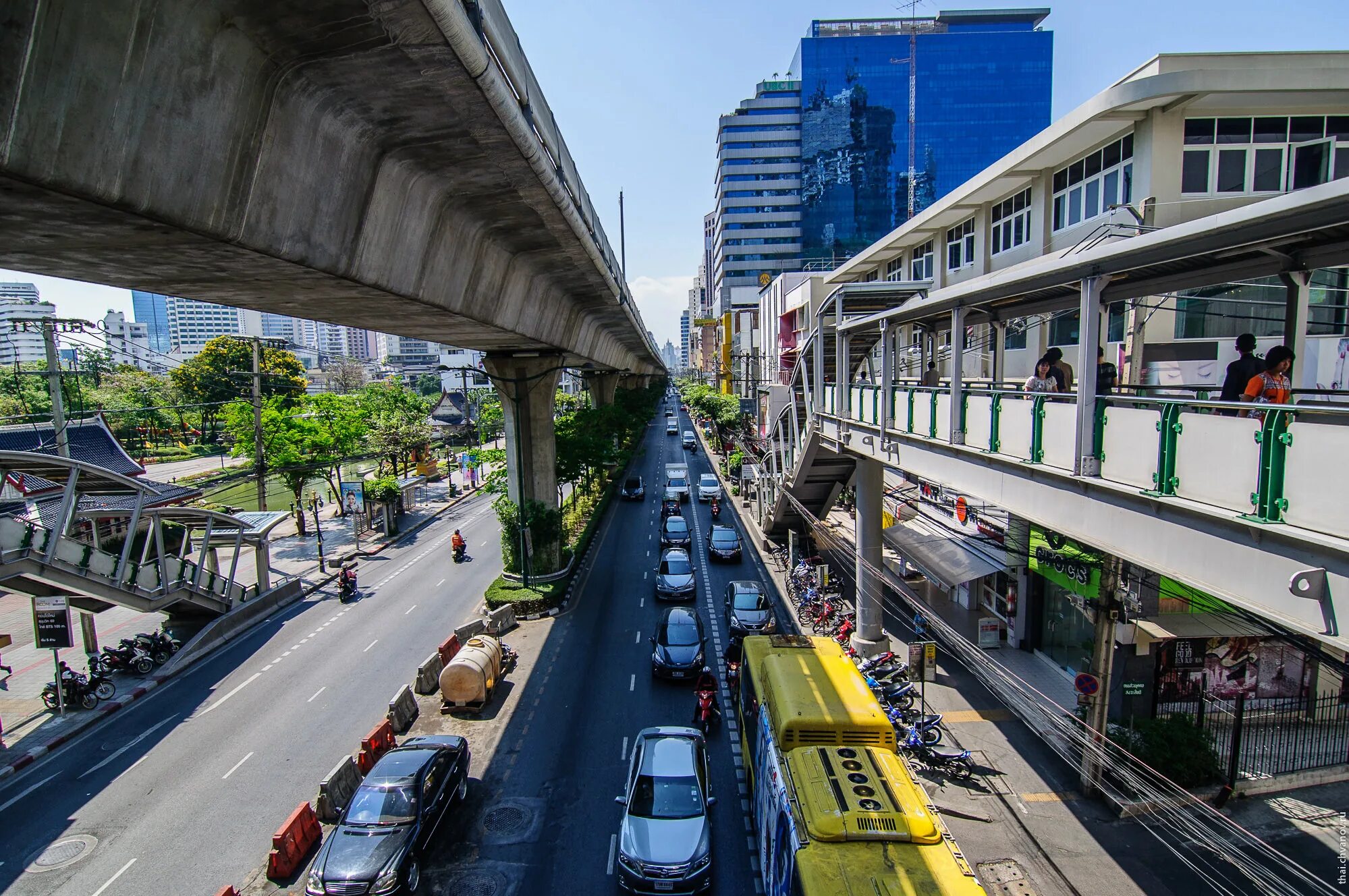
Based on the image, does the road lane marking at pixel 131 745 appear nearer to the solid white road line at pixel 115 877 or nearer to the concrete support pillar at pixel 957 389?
the solid white road line at pixel 115 877

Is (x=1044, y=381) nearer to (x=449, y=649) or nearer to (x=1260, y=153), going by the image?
(x=1260, y=153)

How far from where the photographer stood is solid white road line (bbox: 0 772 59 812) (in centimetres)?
1242

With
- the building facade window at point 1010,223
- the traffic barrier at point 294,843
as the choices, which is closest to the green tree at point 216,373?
the traffic barrier at point 294,843

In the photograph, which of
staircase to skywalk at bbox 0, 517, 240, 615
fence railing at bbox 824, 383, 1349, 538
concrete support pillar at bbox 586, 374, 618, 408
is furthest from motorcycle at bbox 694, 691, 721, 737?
concrete support pillar at bbox 586, 374, 618, 408

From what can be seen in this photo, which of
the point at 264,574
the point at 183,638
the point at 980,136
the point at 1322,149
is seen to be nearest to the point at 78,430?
the point at 264,574

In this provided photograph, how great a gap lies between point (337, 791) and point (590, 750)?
467cm

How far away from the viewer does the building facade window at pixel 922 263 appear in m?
24.6

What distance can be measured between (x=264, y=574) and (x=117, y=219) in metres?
21.4

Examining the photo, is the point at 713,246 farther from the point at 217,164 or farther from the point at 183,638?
the point at 217,164

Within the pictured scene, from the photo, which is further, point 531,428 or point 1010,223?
point 531,428

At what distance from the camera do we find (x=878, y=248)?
27188 millimetres

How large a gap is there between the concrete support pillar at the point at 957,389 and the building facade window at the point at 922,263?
14990 millimetres

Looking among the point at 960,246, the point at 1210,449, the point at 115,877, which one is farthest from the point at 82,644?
the point at 960,246

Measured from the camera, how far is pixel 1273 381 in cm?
592
